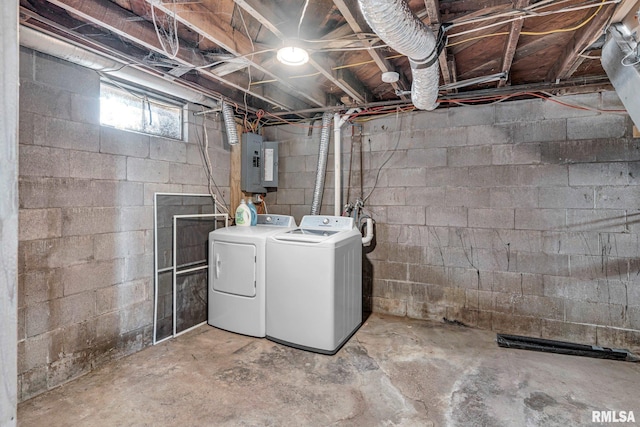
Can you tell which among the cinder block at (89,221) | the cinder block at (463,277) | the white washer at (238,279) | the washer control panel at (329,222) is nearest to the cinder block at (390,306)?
the cinder block at (463,277)

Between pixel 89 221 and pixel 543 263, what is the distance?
361 cm

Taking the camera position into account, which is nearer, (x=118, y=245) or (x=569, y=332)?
(x=118, y=245)

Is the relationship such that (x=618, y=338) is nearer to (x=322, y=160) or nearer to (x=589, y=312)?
(x=589, y=312)

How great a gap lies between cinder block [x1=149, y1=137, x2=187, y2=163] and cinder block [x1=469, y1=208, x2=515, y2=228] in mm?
2716

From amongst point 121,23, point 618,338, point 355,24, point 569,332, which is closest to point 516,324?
point 569,332

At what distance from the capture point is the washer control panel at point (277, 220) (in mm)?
3355

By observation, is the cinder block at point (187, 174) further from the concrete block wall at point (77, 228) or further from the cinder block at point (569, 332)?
the cinder block at point (569, 332)

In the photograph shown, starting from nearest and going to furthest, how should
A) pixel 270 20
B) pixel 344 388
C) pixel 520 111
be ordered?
pixel 270 20, pixel 344 388, pixel 520 111

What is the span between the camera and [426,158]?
324cm

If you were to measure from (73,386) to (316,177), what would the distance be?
2.62 metres

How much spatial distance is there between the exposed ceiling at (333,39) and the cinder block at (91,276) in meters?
1.45

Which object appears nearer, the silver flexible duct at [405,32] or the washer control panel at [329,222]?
the silver flexible duct at [405,32]

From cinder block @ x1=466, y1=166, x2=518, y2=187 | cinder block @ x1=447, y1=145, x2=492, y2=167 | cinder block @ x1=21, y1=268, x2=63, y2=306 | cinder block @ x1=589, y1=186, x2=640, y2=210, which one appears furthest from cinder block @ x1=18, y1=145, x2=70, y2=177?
cinder block @ x1=589, y1=186, x2=640, y2=210

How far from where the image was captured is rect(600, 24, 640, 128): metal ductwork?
5.46 ft
